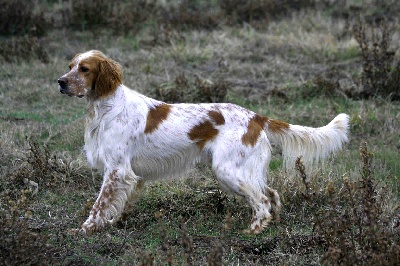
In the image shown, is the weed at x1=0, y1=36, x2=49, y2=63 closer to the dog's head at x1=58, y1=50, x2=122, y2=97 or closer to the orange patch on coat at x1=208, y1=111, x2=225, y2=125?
the dog's head at x1=58, y1=50, x2=122, y2=97

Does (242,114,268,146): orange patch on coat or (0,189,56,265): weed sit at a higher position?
(242,114,268,146): orange patch on coat

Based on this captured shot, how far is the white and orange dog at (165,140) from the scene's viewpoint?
15.5 feet

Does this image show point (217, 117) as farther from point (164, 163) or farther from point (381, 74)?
point (381, 74)

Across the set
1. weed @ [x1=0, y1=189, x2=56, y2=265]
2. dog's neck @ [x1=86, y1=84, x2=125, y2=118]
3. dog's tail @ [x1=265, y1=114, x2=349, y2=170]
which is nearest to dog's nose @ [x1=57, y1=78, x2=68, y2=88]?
dog's neck @ [x1=86, y1=84, x2=125, y2=118]

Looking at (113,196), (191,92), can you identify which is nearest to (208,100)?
(191,92)

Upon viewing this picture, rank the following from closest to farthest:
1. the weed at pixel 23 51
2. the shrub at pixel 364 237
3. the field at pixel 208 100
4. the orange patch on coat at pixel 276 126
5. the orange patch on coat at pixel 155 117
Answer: the shrub at pixel 364 237
the field at pixel 208 100
the orange patch on coat at pixel 155 117
the orange patch on coat at pixel 276 126
the weed at pixel 23 51

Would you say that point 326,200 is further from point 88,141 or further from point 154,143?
point 88,141

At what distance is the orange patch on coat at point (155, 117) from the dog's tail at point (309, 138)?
2.42 feet

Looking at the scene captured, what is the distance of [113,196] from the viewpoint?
473 cm

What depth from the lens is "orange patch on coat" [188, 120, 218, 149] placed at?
4.86 meters

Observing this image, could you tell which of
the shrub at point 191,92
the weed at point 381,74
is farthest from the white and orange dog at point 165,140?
the weed at point 381,74

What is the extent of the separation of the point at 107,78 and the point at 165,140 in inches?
22.8

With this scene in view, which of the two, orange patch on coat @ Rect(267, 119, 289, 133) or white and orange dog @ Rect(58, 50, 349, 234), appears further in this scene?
orange patch on coat @ Rect(267, 119, 289, 133)

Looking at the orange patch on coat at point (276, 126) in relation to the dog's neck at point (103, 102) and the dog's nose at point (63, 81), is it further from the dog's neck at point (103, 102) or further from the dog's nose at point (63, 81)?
the dog's nose at point (63, 81)
